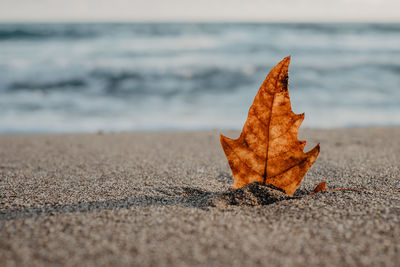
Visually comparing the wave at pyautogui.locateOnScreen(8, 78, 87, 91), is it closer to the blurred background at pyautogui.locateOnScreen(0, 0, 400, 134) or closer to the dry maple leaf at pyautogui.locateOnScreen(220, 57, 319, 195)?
the blurred background at pyautogui.locateOnScreen(0, 0, 400, 134)

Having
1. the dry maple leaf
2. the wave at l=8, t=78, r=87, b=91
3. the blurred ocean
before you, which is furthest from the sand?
the wave at l=8, t=78, r=87, b=91

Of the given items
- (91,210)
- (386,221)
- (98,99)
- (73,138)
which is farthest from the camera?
(98,99)

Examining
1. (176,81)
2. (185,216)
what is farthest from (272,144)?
(176,81)

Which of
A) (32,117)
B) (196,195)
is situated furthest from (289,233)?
(32,117)

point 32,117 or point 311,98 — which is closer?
point 32,117

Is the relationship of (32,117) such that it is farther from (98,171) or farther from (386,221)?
(386,221)

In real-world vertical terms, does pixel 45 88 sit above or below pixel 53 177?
above
